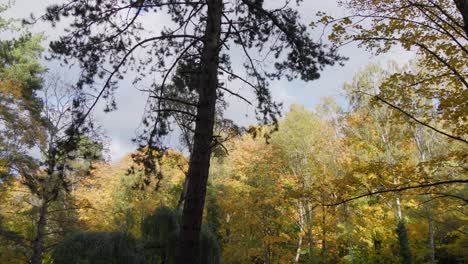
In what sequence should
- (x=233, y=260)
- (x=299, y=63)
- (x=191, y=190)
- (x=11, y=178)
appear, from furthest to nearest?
(x=233, y=260)
(x=11, y=178)
(x=299, y=63)
(x=191, y=190)

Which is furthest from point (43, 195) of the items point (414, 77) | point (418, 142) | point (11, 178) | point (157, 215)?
point (418, 142)

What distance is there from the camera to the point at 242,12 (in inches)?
200

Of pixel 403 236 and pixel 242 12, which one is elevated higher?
pixel 242 12

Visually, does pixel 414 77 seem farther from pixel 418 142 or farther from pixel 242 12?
pixel 418 142

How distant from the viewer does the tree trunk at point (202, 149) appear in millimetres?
3631

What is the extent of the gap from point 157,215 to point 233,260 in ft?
26.9

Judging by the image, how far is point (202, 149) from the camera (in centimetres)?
383

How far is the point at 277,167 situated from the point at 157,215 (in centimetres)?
826

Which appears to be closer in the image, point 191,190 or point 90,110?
point 191,190

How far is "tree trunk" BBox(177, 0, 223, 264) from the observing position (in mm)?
3631

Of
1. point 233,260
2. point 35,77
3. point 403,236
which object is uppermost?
point 35,77

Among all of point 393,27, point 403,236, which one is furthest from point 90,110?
point 403,236

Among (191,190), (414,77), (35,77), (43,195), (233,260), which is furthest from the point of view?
(35,77)

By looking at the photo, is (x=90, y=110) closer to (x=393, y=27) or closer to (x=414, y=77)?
(x=393, y=27)
